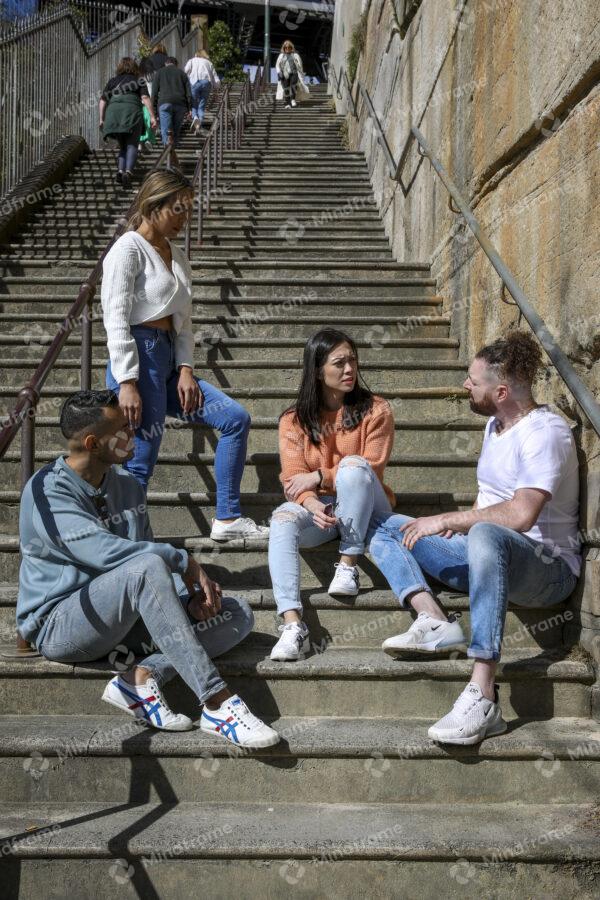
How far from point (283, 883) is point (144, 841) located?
395 mm

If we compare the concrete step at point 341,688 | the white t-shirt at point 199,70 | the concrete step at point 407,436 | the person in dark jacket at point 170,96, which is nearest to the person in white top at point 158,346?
the concrete step at point 407,436

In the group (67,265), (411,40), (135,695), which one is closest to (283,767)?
(135,695)

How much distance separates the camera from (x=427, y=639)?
9.27 ft

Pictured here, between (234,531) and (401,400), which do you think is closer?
(234,531)

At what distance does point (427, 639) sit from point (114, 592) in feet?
3.35

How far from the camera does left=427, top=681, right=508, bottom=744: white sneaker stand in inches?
100

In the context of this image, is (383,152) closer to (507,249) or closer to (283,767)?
(507,249)

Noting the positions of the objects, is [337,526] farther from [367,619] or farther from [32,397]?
[32,397]

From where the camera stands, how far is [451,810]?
2.54 m

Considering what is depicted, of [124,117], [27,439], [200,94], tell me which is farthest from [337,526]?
[200,94]

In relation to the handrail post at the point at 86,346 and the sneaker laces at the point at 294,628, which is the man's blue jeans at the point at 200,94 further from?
the sneaker laces at the point at 294,628

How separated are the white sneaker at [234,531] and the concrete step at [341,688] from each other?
0.71 meters

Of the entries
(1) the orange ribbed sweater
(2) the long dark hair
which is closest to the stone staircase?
(1) the orange ribbed sweater

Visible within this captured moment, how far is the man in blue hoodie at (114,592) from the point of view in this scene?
261 cm
